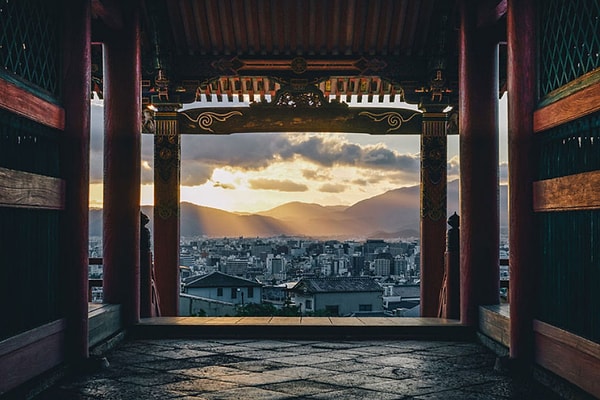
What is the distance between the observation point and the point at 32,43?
4.06 meters

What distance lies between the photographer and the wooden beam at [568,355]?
11.6 feet

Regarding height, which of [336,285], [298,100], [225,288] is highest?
[298,100]

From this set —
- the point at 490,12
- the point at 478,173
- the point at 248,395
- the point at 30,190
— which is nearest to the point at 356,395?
the point at 248,395

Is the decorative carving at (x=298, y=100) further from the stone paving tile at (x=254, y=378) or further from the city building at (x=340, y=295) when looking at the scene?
the city building at (x=340, y=295)

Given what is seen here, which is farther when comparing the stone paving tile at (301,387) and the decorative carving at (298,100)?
the decorative carving at (298,100)

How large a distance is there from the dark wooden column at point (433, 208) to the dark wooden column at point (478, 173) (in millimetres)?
2963

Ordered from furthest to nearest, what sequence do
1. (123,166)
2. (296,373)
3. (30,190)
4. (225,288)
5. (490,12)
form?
(225,288)
(123,166)
(490,12)
(296,373)
(30,190)

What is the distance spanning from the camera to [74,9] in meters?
4.49

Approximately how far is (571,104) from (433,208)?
204 inches

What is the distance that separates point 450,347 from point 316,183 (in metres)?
13.5

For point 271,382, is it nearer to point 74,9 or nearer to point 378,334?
point 378,334

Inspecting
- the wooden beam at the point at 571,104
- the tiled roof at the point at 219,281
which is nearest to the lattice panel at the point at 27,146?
the wooden beam at the point at 571,104

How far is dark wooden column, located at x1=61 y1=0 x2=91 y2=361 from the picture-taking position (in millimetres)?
4445

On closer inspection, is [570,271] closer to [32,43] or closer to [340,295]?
[32,43]
